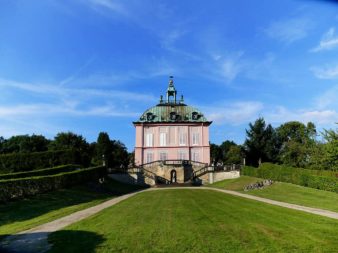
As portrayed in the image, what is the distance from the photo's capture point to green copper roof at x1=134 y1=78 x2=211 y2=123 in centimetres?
5534

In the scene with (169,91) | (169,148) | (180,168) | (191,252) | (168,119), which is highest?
(169,91)

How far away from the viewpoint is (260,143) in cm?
5934

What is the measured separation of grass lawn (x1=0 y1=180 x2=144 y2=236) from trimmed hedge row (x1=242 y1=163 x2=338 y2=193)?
60.3 feet

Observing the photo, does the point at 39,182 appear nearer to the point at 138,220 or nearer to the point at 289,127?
the point at 138,220

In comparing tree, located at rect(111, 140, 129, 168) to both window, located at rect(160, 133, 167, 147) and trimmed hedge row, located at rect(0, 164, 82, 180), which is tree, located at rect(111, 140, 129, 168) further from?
trimmed hedge row, located at rect(0, 164, 82, 180)

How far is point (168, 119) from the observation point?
5538 centimetres

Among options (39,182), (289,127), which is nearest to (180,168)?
(39,182)

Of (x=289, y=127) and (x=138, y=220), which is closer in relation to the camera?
(x=138, y=220)

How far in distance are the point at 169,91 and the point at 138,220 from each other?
156 feet

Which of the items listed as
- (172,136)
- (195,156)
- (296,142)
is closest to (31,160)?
(172,136)

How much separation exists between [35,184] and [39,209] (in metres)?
4.79

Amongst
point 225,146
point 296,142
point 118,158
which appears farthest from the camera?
point 225,146

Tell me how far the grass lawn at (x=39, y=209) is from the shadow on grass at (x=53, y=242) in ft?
5.40

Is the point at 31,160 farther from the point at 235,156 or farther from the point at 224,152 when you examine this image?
the point at 224,152
